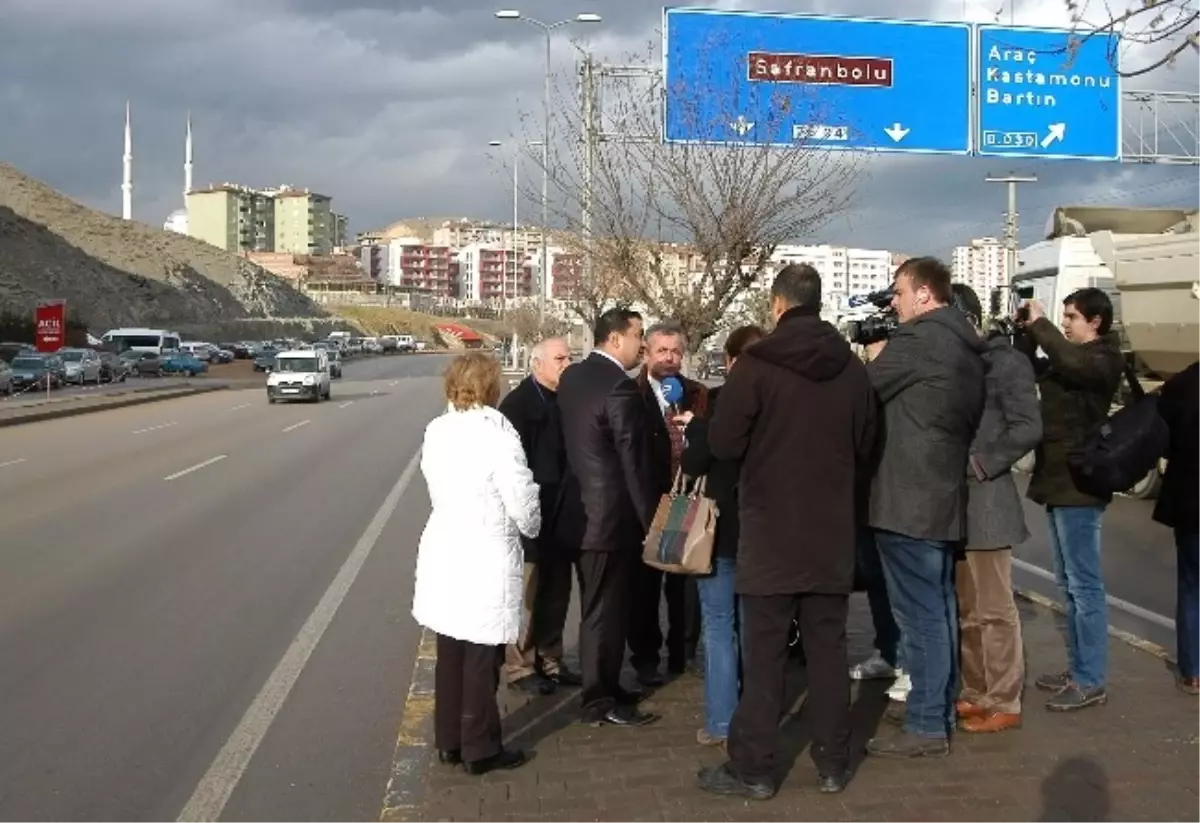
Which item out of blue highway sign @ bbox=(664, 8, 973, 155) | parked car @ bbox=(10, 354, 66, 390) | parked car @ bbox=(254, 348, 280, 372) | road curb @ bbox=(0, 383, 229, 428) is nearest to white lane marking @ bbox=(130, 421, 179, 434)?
road curb @ bbox=(0, 383, 229, 428)

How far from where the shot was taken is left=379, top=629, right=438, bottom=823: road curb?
4930 mm

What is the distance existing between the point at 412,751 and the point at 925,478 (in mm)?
2544

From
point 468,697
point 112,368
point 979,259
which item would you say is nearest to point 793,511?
point 468,697

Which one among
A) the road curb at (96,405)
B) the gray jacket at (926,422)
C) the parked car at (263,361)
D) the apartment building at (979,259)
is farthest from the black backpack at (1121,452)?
the apartment building at (979,259)

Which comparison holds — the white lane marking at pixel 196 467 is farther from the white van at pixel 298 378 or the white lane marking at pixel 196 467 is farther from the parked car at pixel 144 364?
the parked car at pixel 144 364

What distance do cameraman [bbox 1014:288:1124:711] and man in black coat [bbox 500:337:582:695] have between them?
7.43ft

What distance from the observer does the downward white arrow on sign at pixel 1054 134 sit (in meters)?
18.1

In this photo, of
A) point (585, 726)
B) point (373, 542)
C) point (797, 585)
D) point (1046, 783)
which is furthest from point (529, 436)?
point (373, 542)

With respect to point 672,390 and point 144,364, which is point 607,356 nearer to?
point 672,390

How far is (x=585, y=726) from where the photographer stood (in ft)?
19.4

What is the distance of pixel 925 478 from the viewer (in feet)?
17.3

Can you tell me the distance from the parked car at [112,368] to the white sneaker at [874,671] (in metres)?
53.9

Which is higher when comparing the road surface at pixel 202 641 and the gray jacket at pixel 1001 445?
the gray jacket at pixel 1001 445

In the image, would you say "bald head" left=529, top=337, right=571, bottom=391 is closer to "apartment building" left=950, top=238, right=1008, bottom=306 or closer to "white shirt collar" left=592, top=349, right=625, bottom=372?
"white shirt collar" left=592, top=349, right=625, bottom=372
